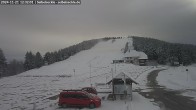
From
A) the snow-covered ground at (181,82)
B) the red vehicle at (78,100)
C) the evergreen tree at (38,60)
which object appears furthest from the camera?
the evergreen tree at (38,60)

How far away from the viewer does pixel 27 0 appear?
2253cm

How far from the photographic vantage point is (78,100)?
32.6 m

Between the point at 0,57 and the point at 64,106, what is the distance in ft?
293

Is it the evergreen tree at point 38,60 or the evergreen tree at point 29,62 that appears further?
the evergreen tree at point 38,60

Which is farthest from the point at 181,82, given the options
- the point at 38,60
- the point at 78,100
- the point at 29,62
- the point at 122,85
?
the point at 38,60

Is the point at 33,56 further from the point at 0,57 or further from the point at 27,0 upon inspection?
the point at 27,0

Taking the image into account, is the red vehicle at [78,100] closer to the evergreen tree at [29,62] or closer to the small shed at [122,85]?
the small shed at [122,85]

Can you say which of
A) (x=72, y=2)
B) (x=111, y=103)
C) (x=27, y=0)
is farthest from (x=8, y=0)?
(x=111, y=103)

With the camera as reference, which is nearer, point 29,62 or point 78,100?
point 78,100

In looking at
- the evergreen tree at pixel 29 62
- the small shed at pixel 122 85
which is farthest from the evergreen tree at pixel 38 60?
the small shed at pixel 122 85

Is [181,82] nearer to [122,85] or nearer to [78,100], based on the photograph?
[122,85]

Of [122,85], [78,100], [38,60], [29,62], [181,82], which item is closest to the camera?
[78,100]

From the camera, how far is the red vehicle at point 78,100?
32.2 meters

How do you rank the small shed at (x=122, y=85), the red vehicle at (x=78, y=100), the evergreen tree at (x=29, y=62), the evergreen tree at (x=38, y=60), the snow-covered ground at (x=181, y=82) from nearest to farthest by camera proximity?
the red vehicle at (x=78, y=100)
the small shed at (x=122, y=85)
the snow-covered ground at (x=181, y=82)
the evergreen tree at (x=29, y=62)
the evergreen tree at (x=38, y=60)
